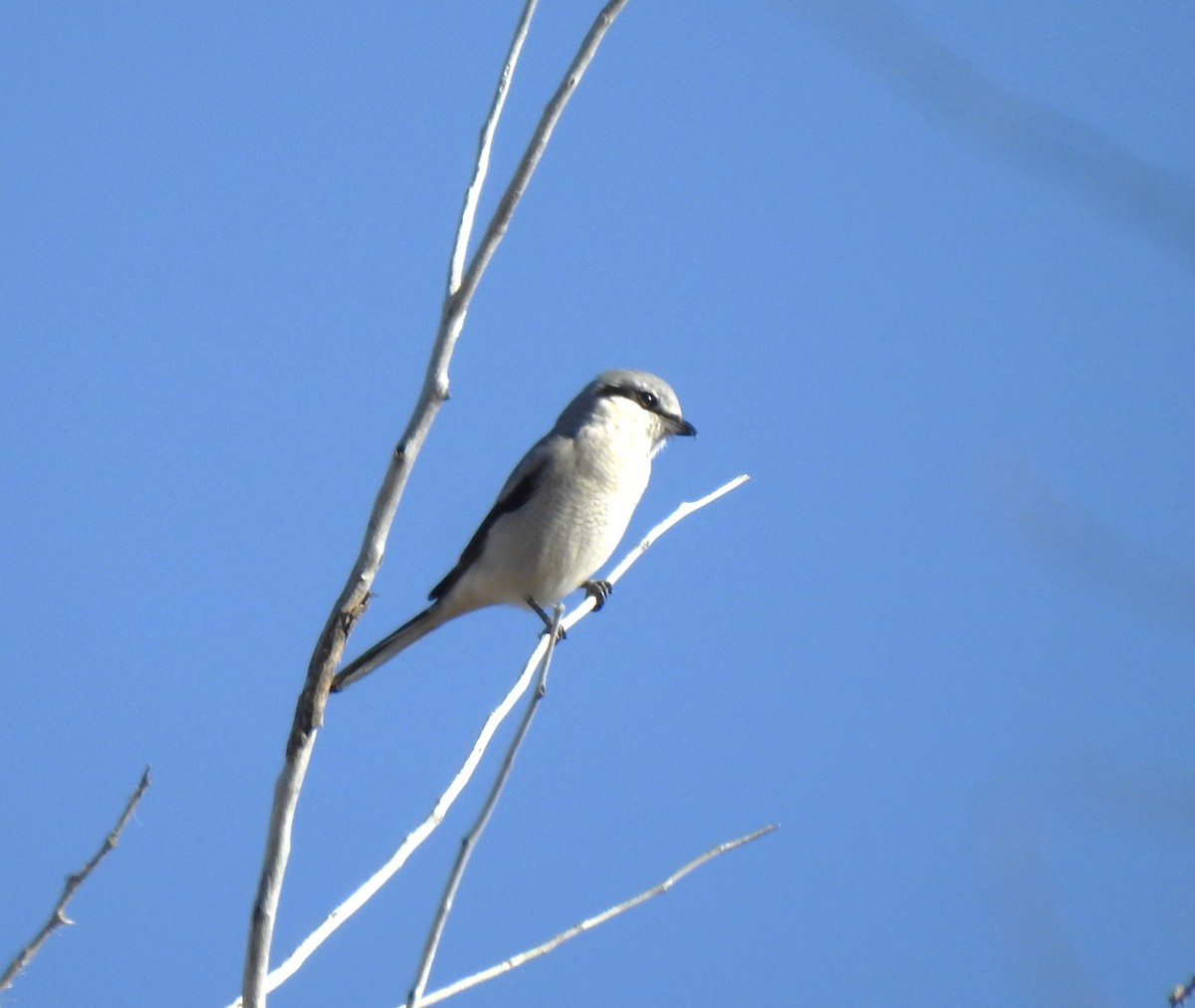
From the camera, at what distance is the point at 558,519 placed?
16.3ft

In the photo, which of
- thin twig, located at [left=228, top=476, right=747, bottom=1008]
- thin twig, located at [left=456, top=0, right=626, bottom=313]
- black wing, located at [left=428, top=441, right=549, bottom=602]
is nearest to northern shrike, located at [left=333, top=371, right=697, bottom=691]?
black wing, located at [left=428, top=441, right=549, bottom=602]

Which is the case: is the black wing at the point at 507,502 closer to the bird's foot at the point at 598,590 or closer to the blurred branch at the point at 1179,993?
the bird's foot at the point at 598,590

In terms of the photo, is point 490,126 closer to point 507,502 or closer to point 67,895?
point 67,895

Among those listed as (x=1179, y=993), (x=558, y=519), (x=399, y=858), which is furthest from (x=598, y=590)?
(x=1179, y=993)

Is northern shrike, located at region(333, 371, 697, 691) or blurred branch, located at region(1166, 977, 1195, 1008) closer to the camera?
blurred branch, located at region(1166, 977, 1195, 1008)

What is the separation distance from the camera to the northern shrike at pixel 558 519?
4980mm

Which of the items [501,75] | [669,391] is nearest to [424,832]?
[501,75]

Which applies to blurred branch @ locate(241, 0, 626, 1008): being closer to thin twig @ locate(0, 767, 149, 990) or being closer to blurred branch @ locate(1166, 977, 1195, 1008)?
thin twig @ locate(0, 767, 149, 990)

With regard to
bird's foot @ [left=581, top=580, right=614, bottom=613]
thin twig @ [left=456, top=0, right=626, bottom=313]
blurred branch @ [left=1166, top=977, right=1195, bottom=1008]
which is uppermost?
bird's foot @ [left=581, top=580, right=614, bottom=613]

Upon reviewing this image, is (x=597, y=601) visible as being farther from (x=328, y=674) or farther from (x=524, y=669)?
(x=328, y=674)

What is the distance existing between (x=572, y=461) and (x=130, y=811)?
3034 millimetres

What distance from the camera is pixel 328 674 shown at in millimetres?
2203

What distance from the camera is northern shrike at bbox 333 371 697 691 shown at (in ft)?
16.3

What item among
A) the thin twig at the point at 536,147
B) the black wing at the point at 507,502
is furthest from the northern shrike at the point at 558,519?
the thin twig at the point at 536,147
